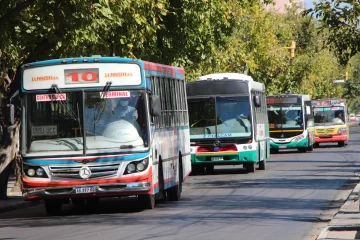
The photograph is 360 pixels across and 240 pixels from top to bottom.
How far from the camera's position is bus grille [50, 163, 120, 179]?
17250 mm

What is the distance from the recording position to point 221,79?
30.9 m

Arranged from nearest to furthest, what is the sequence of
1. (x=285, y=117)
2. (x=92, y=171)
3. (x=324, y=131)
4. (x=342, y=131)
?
(x=92, y=171)
(x=285, y=117)
(x=342, y=131)
(x=324, y=131)

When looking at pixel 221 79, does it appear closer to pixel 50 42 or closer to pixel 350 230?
pixel 50 42

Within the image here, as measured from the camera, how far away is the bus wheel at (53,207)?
18438mm

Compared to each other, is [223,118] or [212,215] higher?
[223,118]

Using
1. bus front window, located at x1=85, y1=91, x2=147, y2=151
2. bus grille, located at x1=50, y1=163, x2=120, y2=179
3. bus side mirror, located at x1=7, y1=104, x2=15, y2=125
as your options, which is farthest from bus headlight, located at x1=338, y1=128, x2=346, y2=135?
bus side mirror, located at x1=7, y1=104, x2=15, y2=125

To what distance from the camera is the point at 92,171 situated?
56.6 ft

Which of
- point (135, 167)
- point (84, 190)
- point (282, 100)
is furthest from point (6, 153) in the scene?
point (282, 100)

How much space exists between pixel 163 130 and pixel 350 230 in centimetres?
672

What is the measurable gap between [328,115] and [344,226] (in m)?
45.0

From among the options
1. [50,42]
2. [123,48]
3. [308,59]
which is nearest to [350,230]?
[50,42]

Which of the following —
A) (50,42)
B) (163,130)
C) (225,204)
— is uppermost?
(50,42)

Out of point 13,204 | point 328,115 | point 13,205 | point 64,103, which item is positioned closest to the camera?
point 64,103

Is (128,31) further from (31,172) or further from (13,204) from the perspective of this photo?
(31,172)
